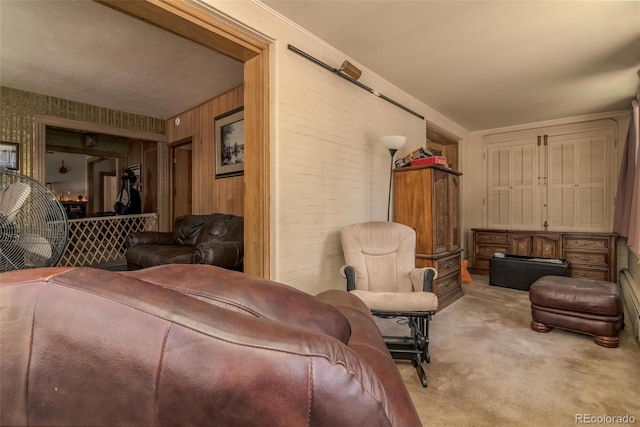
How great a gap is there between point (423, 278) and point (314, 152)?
131cm

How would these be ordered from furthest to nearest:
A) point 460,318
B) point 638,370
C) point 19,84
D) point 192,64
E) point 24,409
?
point 19,84
point 192,64
point 460,318
point 638,370
point 24,409

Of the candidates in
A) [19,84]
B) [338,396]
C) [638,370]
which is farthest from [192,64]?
[638,370]

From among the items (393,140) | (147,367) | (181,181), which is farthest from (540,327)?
(181,181)

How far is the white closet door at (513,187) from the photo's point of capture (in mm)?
5016

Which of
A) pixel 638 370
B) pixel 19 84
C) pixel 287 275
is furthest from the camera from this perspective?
pixel 19 84

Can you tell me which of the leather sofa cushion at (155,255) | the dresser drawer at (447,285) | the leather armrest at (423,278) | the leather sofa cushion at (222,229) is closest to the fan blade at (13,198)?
the leather sofa cushion at (155,255)

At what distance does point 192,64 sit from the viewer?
326cm

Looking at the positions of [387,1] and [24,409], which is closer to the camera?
[24,409]

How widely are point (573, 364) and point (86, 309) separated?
9.12 feet

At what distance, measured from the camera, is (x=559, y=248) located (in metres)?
4.45

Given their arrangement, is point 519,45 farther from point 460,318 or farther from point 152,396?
point 152,396

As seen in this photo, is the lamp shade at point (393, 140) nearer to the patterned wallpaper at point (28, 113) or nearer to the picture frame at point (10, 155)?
the patterned wallpaper at point (28, 113)

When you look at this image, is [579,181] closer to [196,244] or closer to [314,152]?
[314,152]

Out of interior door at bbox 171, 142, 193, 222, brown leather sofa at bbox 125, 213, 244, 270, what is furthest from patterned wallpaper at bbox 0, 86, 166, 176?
brown leather sofa at bbox 125, 213, 244, 270
